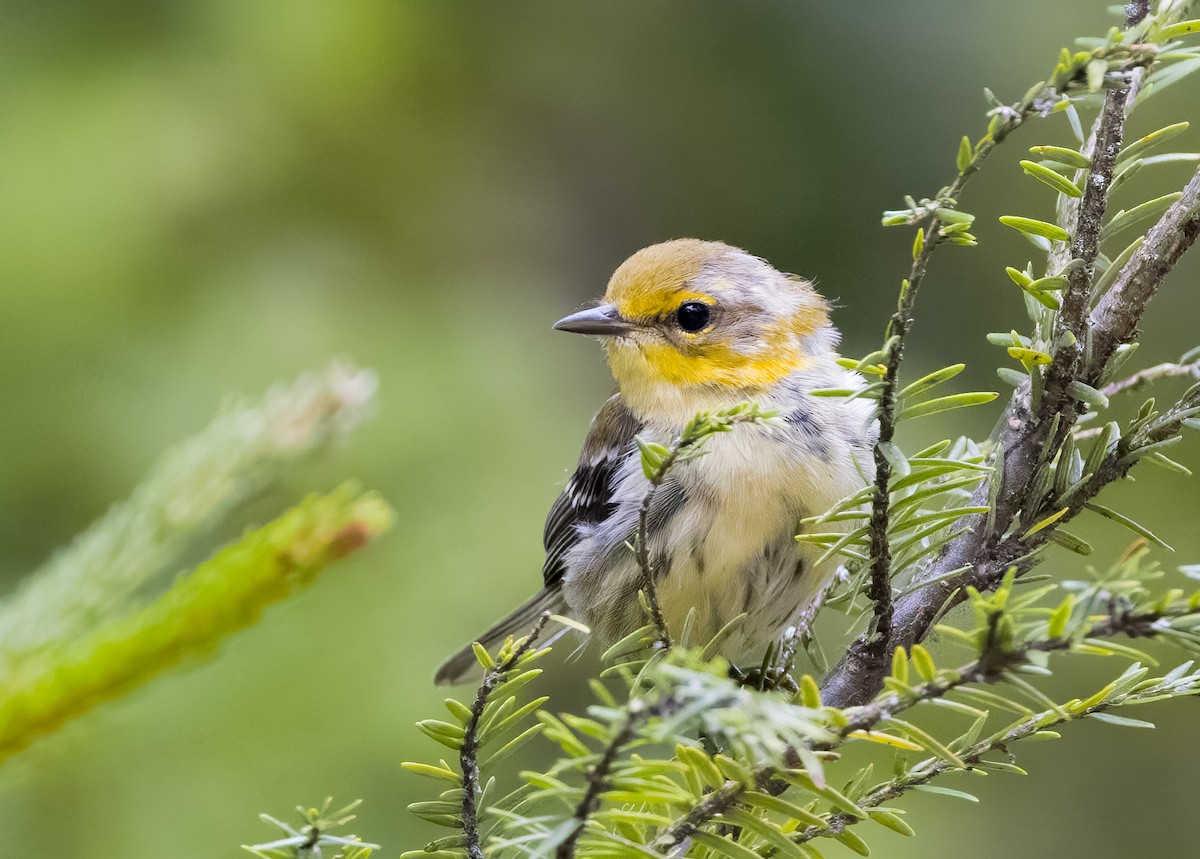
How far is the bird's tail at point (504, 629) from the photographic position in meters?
2.63

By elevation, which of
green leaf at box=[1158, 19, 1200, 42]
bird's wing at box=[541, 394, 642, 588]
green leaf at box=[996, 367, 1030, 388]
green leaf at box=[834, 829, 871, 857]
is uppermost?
bird's wing at box=[541, 394, 642, 588]

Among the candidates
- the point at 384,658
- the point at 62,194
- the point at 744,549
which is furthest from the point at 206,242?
the point at 744,549

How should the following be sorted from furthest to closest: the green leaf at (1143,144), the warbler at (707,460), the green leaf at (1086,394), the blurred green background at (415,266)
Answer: the blurred green background at (415,266), the warbler at (707,460), the green leaf at (1086,394), the green leaf at (1143,144)

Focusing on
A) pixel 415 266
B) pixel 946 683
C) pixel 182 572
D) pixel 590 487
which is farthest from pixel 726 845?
pixel 415 266

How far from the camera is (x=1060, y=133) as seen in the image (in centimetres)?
346

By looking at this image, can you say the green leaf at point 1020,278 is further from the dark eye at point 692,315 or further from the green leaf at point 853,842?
the dark eye at point 692,315

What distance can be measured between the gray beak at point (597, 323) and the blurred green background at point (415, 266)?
1.36ft

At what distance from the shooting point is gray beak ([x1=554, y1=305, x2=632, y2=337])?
251cm

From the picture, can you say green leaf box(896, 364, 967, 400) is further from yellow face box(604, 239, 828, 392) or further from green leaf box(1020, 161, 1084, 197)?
yellow face box(604, 239, 828, 392)

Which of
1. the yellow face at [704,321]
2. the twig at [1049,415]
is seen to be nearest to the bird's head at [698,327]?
the yellow face at [704,321]

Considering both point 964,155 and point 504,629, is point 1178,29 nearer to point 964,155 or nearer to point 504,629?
point 964,155

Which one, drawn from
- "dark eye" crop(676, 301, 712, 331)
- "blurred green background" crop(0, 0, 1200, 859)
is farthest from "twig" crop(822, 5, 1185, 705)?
"dark eye" crop(676, 301, 712, 331)

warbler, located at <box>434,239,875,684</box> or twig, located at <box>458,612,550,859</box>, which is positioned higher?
warbler, located at <box>434,239,875,684</box>

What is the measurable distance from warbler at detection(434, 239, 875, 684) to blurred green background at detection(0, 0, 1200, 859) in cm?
23
